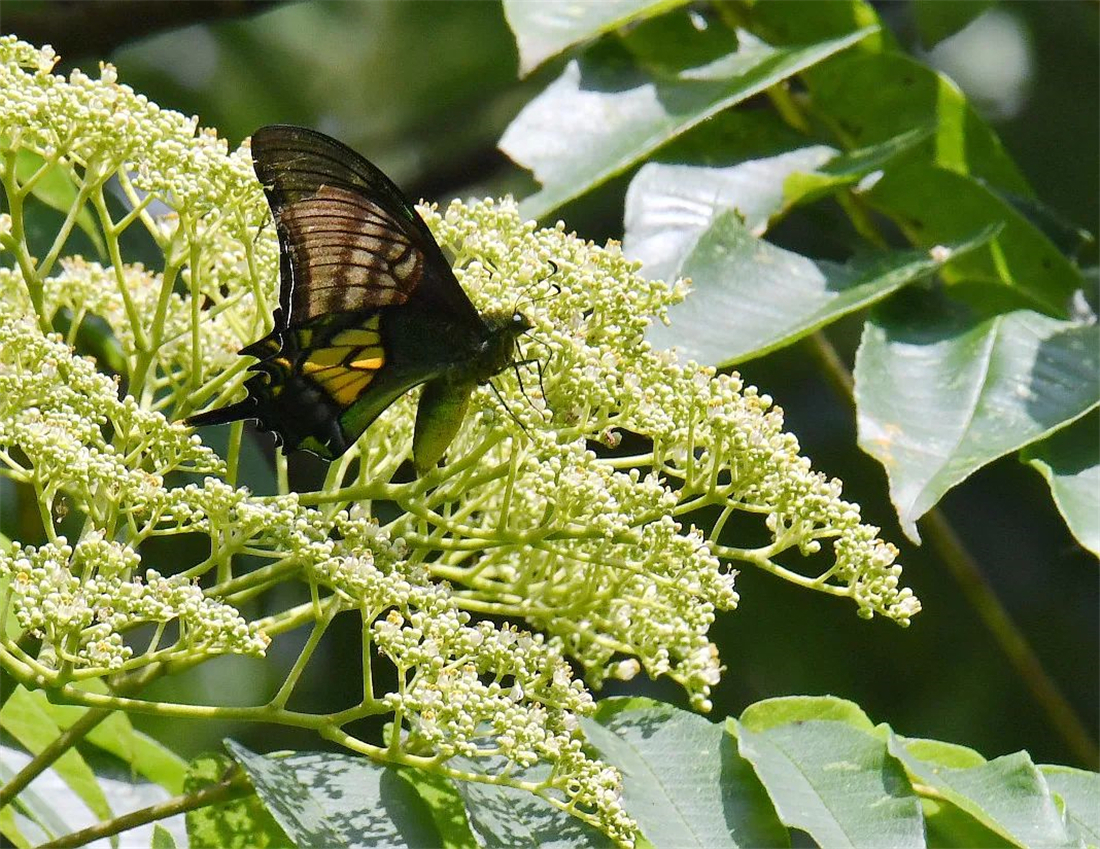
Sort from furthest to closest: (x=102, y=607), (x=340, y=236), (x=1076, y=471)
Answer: (x=1076, y=471), (x=340, y=236), (x=102, y=607)

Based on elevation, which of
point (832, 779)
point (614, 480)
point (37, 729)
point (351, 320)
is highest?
point (351, 320)

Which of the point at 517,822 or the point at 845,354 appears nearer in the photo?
the point at 517,822

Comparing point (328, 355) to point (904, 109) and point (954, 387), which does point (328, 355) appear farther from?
point (904, 109)

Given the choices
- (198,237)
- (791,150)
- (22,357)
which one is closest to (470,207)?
(198,237)

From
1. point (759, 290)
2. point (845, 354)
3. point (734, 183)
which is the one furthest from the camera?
point (845, 354)

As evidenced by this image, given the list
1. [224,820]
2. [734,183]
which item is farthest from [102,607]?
[734,183]
